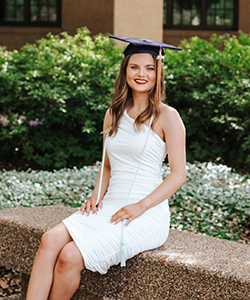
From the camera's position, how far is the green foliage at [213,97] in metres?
6.34

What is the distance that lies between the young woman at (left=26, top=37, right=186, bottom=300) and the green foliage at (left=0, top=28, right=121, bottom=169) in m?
3.45

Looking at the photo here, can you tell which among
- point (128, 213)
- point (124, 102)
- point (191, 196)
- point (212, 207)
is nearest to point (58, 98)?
point (191, 196)

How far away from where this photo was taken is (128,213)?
2.57m

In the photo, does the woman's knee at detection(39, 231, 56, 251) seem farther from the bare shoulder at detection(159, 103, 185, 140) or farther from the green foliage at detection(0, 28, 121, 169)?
the green foliage at detection(0, 28, 121, 169)

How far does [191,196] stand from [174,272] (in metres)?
2.14

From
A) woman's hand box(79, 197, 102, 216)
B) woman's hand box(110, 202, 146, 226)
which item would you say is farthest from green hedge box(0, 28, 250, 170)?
woman's hand box(110, 202, 146, 226)

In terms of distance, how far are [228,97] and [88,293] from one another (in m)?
4.27

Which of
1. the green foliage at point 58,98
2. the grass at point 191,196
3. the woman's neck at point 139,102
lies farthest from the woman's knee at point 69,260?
the green foliage at point 58,98

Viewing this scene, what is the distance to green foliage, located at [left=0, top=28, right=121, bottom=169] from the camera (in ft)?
20.9

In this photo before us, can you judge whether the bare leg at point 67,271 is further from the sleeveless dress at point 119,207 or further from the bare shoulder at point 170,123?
the bare shoulder at point 170,123

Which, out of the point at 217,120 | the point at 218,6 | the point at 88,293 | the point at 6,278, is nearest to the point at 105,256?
the point at 88,293

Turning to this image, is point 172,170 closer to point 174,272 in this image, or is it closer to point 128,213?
point 128,213

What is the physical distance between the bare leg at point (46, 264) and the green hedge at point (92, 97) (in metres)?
3.92

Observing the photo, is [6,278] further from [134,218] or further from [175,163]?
[175,163]
